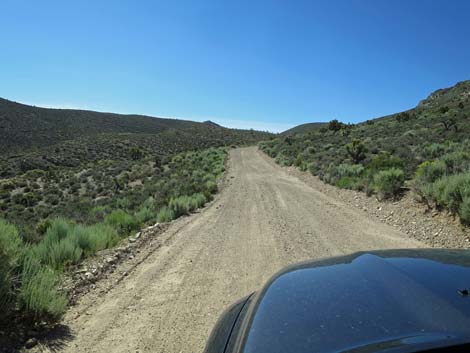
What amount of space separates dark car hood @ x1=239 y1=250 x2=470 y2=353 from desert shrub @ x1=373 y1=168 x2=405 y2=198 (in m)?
9.37

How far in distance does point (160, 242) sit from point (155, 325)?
3.89 meters

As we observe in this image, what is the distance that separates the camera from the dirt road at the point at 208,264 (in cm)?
401

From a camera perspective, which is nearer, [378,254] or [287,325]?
[287,325]

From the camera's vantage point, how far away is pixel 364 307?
1.97 meters

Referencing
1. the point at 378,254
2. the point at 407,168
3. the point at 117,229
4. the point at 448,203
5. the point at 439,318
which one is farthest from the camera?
the point at 407,168

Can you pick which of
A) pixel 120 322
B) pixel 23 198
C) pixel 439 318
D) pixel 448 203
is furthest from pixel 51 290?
pixel 23 198

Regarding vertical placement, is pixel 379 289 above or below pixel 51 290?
above

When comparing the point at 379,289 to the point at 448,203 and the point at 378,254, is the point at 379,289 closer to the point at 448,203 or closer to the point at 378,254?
the point at 378,254

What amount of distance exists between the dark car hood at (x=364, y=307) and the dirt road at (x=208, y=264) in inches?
77.1

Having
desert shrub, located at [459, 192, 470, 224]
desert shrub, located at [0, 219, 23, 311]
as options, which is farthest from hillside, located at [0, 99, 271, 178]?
desert shrub, located at [459, 192, 470, 224]

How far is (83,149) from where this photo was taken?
2201 inches

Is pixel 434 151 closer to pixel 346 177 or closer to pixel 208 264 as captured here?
pixel 346 177

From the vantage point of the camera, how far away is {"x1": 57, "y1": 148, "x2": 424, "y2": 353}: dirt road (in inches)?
158

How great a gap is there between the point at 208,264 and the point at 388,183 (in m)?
8.10
